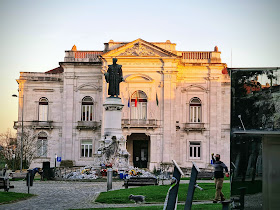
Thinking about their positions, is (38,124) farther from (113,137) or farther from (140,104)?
(113,137)

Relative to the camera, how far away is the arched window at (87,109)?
63.8 metres

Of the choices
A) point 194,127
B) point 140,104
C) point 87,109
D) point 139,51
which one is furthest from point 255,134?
point 87,109

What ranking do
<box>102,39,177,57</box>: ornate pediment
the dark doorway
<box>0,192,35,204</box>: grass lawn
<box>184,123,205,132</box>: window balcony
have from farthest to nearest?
the dark doorway < <box>184,123,205,132</box>: window balcony < <box>102,39,177,57</box>: ornate pediment < <box>0,192,35,204</box>: grass lawn

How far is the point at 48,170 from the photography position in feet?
142

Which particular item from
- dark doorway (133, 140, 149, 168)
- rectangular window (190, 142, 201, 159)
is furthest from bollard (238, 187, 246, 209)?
dark doorway (133, 140, 149, 168)

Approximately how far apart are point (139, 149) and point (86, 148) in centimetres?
589

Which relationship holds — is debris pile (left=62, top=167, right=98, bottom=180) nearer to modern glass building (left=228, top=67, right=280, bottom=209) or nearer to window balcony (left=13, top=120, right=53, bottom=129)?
window balcony (left=13, top=120, right=53, bottom=129)

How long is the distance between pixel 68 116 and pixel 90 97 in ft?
10.6

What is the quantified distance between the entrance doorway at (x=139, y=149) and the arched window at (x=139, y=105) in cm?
A: 248

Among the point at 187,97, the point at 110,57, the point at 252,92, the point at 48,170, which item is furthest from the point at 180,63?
the point at 252,92

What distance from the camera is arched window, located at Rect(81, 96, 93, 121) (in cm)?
6375

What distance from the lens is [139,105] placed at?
61.3 m

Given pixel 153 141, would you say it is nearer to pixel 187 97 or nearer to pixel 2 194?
pixel 187 97

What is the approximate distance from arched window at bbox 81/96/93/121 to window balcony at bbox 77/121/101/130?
2.25ft
